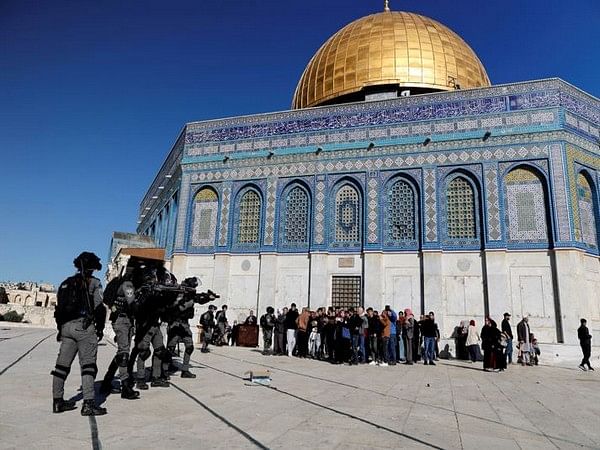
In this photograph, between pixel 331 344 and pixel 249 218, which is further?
pixel 249 218

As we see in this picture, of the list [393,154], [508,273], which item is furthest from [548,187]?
[393,154]

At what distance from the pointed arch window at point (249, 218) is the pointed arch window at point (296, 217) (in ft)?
3.83

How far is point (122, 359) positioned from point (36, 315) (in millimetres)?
37005

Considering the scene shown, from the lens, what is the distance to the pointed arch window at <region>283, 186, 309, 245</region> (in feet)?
53.4

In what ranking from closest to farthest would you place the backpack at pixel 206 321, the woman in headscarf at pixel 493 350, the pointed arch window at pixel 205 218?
the woman in headscarf at pixel 493 350
the backpack at pixel 206 321
the pointed arch window at pixel 205 218

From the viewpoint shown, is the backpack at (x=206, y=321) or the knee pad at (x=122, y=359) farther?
the backpack at (x=206, y=321)

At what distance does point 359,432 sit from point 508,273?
1158 cm

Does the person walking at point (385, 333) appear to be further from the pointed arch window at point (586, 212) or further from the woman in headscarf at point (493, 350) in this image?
the pointed arch window at point (586, 212)

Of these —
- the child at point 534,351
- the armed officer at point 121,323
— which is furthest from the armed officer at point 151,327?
the child at point 534,351

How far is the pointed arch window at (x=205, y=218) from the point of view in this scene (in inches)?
685

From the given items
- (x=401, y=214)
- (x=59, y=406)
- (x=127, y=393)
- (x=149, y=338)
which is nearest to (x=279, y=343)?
(x=401, y=214)

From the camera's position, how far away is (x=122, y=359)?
5137mm

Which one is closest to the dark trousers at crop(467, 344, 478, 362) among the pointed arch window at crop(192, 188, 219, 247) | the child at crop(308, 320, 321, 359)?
the child at crop(308, 320, 321, 359)

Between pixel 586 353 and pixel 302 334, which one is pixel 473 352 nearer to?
pixel 586 353
